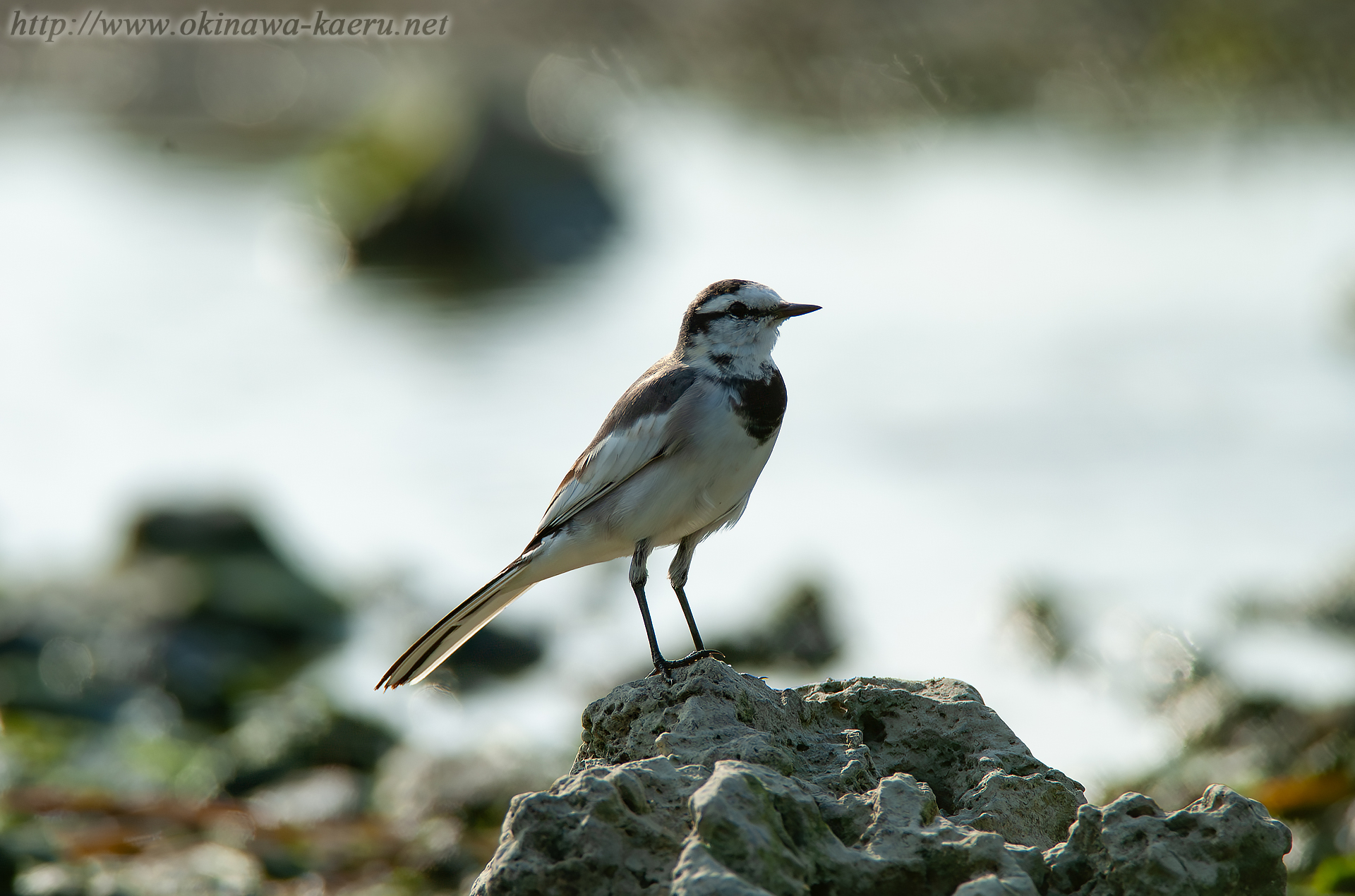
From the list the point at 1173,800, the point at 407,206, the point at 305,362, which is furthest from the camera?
the point at 407,206

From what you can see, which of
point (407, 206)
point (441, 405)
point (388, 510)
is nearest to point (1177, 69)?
point (407, 206)

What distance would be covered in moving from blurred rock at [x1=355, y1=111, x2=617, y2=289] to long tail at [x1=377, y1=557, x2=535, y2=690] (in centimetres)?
1890

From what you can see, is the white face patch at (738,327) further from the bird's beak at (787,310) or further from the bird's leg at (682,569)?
the bird's leg at (682,569)

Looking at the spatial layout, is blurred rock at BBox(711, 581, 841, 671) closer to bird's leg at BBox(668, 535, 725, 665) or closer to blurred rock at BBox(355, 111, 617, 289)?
bird's leg at BBox(668, 535, 725, 665)

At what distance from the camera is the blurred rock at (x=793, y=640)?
1220 centimetres

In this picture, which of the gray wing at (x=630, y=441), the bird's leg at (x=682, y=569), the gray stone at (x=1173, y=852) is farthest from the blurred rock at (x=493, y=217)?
the gray stone at (x=1173, y=852)

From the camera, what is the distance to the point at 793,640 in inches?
488

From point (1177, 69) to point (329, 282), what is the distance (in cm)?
1739

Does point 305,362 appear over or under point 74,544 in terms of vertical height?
over

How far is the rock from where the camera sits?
13.7 feet

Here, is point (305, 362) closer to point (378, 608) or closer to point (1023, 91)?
point (378, 608)

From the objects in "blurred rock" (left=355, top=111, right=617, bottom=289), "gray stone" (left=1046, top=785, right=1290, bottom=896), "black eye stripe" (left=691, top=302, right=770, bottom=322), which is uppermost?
"blurred rock" (left=355, top=111, right=617, bottom=289)

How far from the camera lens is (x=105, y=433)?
19.2 metres

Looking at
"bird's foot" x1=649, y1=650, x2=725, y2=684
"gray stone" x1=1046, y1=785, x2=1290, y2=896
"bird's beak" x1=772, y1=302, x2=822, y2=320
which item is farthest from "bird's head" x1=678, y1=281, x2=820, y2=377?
"gray stone" x1=1046, y1=785, x2=1290, y2=896
